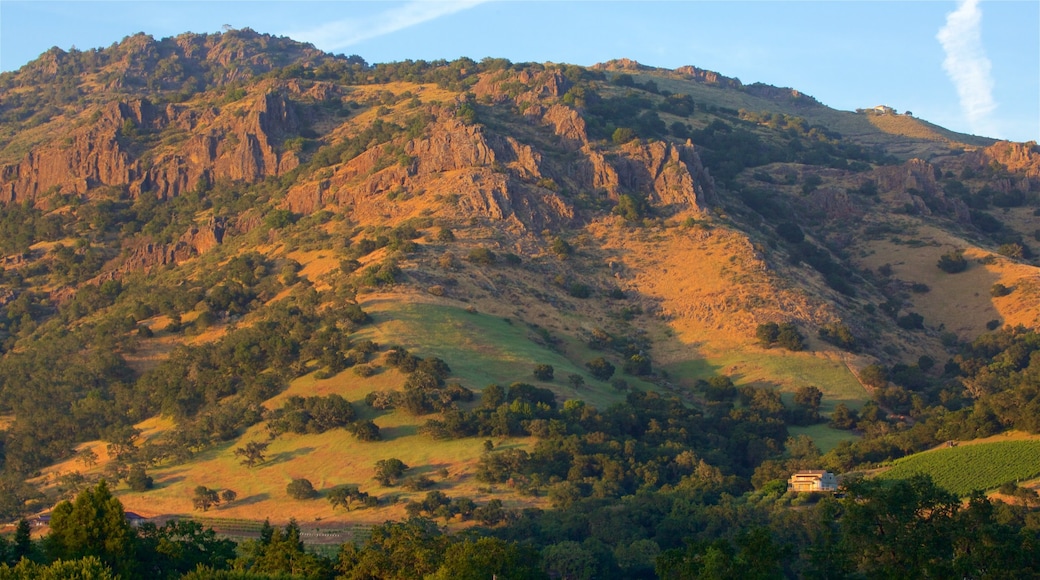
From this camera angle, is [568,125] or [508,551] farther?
[568,125]

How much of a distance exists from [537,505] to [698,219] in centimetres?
4053

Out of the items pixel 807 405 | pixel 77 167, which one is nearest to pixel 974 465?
pixel 807 405

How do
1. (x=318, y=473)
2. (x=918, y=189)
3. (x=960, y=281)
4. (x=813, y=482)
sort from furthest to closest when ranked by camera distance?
(x=918, y=189) < (x=960, y=281) < (x=318, y=473) < (x=813, y=482)

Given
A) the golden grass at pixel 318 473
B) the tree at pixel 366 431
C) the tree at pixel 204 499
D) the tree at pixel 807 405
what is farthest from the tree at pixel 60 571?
the tree at pixel 807 405

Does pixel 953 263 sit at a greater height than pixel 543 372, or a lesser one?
greater

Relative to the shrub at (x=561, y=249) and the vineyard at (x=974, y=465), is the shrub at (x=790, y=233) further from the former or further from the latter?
the vineyard at (x=974, y=465)

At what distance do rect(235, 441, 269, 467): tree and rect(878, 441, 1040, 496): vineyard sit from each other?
29.8 metres

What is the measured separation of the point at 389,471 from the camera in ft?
200

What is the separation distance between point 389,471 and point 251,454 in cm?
785

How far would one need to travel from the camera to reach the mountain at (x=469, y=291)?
66312 mm

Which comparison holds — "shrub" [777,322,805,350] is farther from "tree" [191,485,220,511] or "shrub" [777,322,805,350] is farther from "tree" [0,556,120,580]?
"tree" [0,556,120,580]

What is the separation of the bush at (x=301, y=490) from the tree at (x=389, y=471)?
119 inches

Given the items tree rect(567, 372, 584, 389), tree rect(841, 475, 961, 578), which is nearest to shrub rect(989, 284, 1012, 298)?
tree rect(567, 372, 584, 389)

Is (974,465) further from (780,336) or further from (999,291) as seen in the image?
(999,291)
